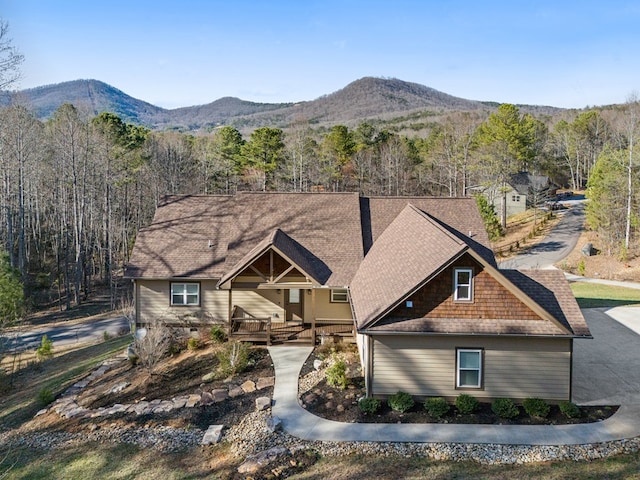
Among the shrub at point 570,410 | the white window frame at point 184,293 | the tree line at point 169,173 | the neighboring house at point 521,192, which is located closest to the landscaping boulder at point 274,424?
the shrub at point 570,410

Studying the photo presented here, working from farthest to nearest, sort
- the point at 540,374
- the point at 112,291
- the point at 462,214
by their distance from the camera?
the point at 112,291, the point at 462,214, the point at 540,374

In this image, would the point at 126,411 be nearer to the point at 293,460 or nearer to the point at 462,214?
the point at 293,460

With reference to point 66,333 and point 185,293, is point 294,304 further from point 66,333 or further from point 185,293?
point 66,333

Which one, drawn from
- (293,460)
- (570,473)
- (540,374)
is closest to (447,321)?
(540,374)

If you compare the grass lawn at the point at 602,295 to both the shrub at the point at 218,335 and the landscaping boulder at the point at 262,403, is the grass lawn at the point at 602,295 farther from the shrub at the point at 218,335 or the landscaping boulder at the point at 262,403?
the landscaping boulder at the point at 262,403

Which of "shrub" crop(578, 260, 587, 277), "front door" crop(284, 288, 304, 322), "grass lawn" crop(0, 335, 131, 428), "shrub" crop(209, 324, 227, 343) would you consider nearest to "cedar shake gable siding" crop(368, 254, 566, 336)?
"front door" crop(284, 288, 304, 322)

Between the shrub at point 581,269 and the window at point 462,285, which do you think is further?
the shrub at point 581,269

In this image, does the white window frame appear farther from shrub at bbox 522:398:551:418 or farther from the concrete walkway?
shrub at bbox 522:398:551:418
